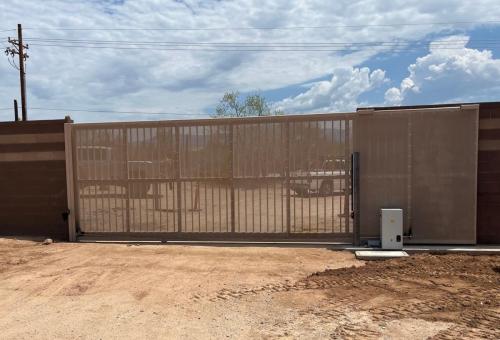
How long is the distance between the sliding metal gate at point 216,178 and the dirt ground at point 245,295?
88cm

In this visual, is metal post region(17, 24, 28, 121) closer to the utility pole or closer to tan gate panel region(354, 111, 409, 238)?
the utility pole

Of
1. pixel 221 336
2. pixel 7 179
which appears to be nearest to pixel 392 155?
pixel 221 336

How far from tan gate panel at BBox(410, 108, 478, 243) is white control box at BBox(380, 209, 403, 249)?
67 cm

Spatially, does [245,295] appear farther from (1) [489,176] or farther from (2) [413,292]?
(1) [489,176]

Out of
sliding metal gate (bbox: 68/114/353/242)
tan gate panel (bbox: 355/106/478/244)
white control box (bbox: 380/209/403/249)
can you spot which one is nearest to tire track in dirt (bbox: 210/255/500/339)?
white control box (bbox: 380/209/403/249)

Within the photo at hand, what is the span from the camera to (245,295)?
20.1 feet

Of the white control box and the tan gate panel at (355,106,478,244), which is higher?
the tan gate panel at (355,106,478,244)

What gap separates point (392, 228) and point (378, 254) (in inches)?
27.6

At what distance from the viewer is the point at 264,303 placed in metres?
5.78

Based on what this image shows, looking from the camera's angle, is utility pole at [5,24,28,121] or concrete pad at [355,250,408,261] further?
utility pole at [5,24,28,121]

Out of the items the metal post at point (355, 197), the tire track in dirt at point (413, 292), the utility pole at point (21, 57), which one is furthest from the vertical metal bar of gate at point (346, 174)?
the utility pole at point (21, 57)

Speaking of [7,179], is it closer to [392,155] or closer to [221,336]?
[221,336]

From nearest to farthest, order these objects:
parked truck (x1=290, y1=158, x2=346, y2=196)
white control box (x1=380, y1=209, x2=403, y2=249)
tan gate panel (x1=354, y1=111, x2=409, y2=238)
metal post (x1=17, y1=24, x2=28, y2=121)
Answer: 1. white control box (x1=380, y1=209, x2=403, y2=249)
2. tan gate panel (x1=354, y1=111, x2=409, y2=238)
3. parked truck (x1=290, y1=158, x2=346, y2=196)
4. metal post (x1=17, y1=24, x2=28, y2=121)

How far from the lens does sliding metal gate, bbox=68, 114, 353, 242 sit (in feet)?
30.3
